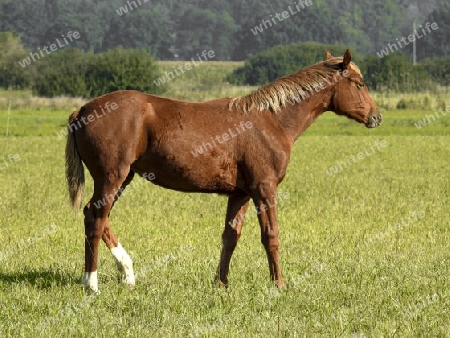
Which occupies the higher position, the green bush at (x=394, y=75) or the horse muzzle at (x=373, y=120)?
the horse muzzle at (x=373, y=120)

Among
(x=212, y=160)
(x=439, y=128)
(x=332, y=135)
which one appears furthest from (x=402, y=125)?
(x=212, y=160)

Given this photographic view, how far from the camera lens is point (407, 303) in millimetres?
7176

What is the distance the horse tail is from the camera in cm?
781

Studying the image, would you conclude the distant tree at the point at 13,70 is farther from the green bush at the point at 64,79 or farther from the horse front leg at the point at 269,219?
the horse front leg at the point at 269,219

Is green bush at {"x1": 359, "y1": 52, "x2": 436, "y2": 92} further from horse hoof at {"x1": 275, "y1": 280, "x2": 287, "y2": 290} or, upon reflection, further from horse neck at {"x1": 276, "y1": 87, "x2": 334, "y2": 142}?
horse hoof at {"x1": 275, "y1": 280, "x2": 287, "y2": 290}

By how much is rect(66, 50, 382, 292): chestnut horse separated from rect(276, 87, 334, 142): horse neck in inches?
0.4

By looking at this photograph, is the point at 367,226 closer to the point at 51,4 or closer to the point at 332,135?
the point at 332,135

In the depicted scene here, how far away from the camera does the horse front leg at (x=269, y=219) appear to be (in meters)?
7.65

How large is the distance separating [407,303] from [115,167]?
2.91 metres

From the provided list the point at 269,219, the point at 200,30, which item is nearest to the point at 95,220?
the point at 269,219

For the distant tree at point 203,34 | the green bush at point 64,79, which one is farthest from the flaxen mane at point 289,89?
the distant tree at point 203,34

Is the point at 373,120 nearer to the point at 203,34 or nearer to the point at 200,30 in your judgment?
the point at 203,34

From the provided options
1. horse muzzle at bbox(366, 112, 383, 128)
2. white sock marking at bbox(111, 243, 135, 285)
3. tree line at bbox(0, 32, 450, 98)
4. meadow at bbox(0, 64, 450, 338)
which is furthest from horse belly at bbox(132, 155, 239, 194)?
tree line at bbox(0, 32, 450, 98)

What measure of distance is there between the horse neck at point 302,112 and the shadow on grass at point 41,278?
260 centimetres
